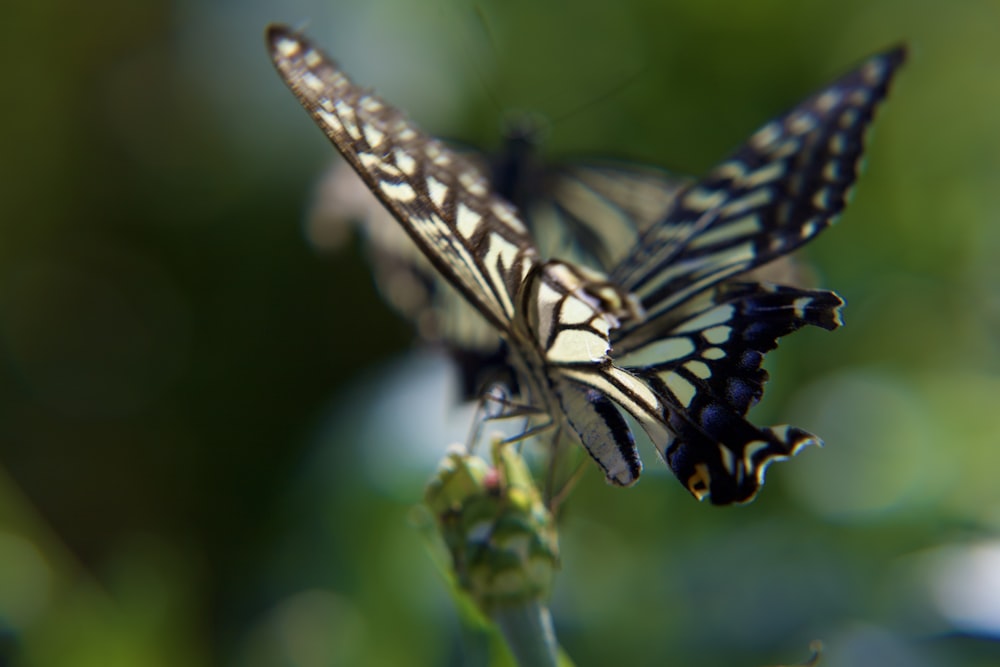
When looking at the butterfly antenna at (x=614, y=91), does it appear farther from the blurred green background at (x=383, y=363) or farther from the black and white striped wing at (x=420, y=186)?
the black and white striped wing at (x=420, y=186)

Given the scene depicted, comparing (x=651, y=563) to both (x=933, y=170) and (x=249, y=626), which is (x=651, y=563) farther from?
(x=933, y=170)

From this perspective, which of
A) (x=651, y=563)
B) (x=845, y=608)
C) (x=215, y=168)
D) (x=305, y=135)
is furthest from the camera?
(x=215, y=168)

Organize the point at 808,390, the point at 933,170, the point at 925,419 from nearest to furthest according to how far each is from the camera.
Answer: the point at 925,419 < the point at 808,390 < the point at 933,170

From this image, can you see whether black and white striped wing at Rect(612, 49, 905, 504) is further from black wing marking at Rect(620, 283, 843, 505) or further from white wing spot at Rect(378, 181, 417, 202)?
white wing spot at Rect(378, 181, 417, 202)

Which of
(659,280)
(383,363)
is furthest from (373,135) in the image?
(383,363)

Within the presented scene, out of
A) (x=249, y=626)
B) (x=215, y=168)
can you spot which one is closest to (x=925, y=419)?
(x=249, y=626)

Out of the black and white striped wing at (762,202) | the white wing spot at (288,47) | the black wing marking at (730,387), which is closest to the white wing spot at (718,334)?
the black wing marking at (730,387)

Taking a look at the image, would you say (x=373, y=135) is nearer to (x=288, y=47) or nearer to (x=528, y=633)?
(x=288, y=47)
